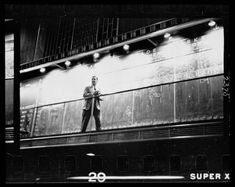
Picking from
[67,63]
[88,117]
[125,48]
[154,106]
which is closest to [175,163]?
[154,106]

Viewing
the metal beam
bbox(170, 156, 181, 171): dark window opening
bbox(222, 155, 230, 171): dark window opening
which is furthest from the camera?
the metal beam

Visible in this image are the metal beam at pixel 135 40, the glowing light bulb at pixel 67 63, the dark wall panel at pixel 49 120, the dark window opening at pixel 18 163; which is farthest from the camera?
the glowing light bulb at pixel 67 63

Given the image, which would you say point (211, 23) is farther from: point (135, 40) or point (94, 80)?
point (94, 80)

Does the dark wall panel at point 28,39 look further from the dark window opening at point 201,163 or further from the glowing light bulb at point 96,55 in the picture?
the dark window opening at point 201,163

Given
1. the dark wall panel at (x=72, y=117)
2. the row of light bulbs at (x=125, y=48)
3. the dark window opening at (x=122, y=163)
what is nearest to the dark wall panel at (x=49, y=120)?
the dark wall panel at (x=72, y=117)

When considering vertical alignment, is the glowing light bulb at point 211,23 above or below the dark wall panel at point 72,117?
above

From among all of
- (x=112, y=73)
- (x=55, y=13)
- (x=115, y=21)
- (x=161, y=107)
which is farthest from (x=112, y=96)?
(x=55, y=13)

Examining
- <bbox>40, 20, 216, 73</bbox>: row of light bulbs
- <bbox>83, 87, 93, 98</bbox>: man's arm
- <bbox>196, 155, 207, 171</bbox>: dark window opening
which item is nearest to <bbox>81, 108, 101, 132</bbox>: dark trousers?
<bbox>83, 87, 93, 98</bbox>: man's arm

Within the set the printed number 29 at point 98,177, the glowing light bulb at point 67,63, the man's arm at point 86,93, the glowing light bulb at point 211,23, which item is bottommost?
the printed number 29 at point 98,177

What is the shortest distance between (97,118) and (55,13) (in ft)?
5.87

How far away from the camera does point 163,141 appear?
6039 mm

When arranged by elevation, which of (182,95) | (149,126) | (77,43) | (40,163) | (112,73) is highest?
(77,43)

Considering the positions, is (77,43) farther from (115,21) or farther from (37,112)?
(37,112)

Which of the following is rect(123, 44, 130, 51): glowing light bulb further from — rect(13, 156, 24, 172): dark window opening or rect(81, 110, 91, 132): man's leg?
rect(13, 156, 24, 172): dark window opening
